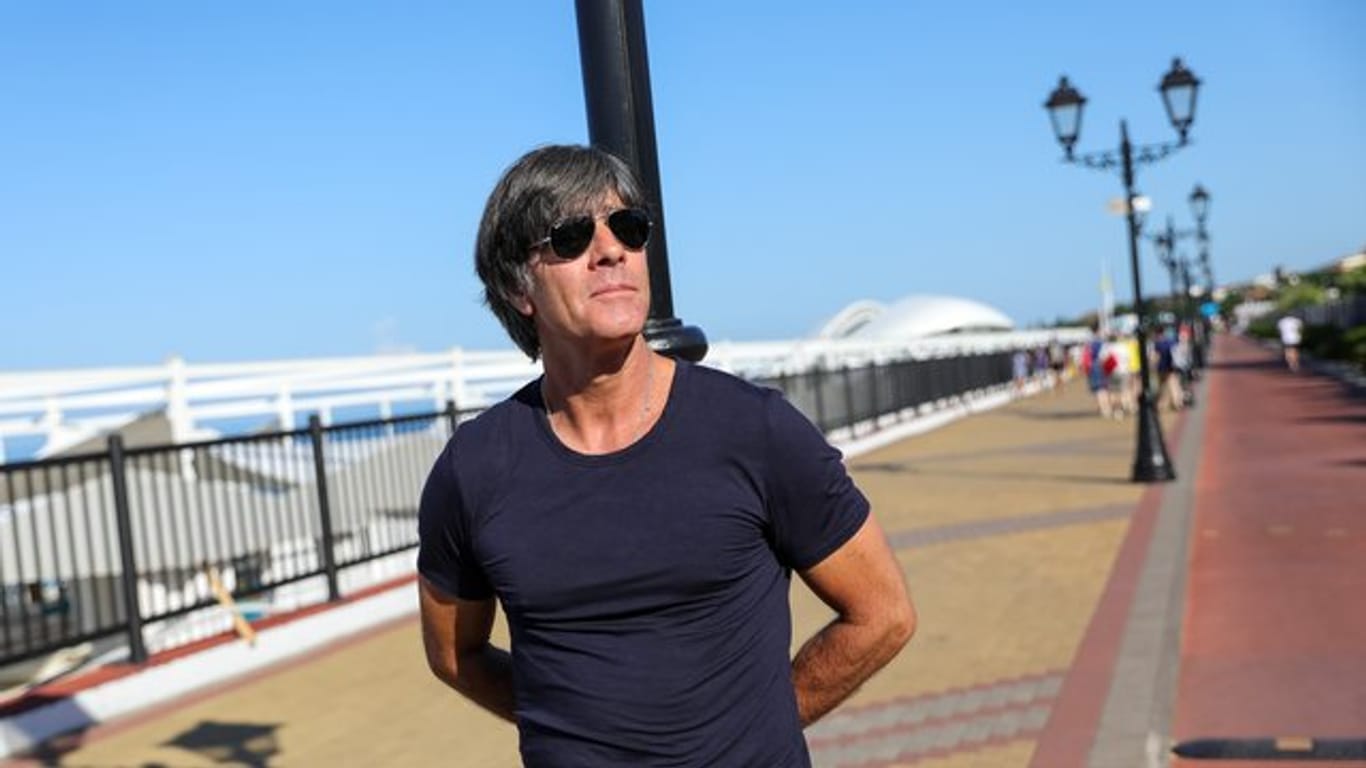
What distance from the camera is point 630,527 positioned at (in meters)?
2.16

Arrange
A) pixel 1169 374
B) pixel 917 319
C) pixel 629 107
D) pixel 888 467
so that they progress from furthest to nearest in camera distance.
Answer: pixel 917 319 → pixel 1169 374 → pixel 888 467 → pixel 629 107

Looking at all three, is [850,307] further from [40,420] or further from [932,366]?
[40,420]

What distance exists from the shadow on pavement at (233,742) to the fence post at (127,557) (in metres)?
1.24

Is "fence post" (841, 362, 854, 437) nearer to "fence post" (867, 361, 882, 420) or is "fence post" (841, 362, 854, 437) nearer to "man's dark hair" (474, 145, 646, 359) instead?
"fence post" (867, 361, 882, 420)

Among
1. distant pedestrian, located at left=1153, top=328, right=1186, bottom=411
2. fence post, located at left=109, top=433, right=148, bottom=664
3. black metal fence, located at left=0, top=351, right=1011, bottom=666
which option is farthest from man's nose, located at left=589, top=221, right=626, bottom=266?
distant pedestrian, located at left=1153, top=328, right=1186, bottom=411

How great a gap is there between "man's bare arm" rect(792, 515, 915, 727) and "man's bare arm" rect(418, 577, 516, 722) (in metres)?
0.52

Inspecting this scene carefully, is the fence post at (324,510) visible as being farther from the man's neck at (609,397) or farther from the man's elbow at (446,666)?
the man's neck at (609,397)

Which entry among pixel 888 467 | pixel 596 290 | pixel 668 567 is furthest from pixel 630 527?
pixel 888 467

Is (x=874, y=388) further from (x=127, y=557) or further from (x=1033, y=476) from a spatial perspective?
(x=127, y=557)

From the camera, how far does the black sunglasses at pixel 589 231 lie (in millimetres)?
2299

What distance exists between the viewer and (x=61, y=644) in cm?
811

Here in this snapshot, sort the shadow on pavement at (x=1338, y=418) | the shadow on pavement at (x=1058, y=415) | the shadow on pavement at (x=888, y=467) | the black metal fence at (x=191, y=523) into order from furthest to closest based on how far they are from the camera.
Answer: the shadow on pavement at (x=1058, y=415) < the shadow on pavement at (x=1338, y=418) < the shadow on pavement at (x=888, y=467) < the black metal fence at (x=191, y=523)

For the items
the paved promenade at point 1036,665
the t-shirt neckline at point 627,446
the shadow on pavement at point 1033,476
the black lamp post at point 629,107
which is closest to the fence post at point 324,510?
the paved promenade at point 1036,665

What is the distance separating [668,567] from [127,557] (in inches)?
289
